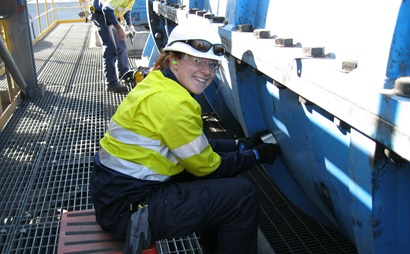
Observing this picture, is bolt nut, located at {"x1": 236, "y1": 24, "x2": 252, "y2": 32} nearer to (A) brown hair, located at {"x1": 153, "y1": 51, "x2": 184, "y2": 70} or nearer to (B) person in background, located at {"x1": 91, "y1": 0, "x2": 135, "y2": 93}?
(A) brown hair, located at {"x1": 153, "y1": 51, "x2": 184, "y2": 70}

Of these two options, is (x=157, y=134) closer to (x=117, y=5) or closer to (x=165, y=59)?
(x=165, y=59)

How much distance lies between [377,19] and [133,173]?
4.03ft

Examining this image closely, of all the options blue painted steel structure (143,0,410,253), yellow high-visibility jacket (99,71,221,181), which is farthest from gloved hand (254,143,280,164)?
yellow high-visibility jacket (99,71,221,181)

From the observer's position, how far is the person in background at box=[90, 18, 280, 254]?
202 centimetres

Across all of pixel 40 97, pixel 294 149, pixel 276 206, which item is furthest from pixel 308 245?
pixel 40 97

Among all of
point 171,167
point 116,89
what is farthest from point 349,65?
point 116,89

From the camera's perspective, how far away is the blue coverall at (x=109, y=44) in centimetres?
554

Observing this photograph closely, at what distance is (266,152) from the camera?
8.29 feet

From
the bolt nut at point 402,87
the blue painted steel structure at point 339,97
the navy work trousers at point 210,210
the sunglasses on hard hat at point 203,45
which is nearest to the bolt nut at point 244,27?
the blue painted steel structure at point 339,97

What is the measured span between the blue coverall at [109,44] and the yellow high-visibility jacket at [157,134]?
3536 millimetres

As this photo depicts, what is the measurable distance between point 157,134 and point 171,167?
0.71 feet

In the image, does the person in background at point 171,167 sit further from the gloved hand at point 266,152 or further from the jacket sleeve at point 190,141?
the gloved hand at point 266,152

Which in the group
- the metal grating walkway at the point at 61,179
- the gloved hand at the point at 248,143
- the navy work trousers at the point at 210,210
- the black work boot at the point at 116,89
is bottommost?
the metal grating walkway at the point at 61,179

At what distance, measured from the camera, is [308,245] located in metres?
2.73
